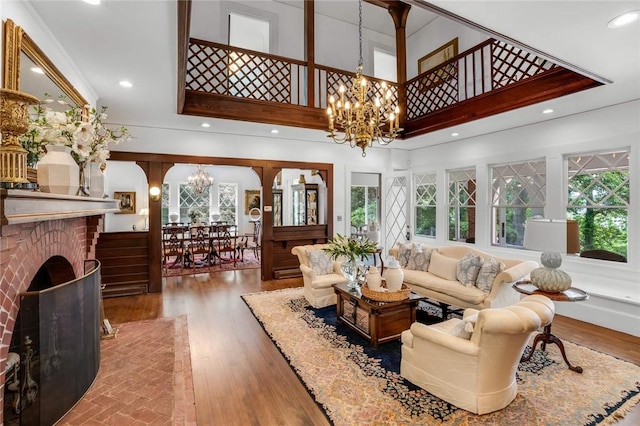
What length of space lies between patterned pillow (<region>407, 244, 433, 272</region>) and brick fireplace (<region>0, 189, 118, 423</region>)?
424cm

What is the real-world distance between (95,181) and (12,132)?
53.1 inches

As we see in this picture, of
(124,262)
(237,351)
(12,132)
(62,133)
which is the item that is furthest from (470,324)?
(124,262)

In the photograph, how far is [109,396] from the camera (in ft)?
7.45

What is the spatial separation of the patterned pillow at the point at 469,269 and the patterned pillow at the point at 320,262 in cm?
182

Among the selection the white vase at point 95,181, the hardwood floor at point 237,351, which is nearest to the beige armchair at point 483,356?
the hardwood floor at point 237,351

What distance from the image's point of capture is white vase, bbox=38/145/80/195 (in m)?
1.92

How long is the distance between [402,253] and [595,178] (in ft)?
9.39

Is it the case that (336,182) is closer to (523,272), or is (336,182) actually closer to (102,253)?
(523,272)

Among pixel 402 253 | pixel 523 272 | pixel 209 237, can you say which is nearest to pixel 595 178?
pixel 523 272

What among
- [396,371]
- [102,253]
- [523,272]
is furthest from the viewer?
[102,253]

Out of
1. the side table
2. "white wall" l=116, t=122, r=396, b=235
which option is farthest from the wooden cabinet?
the side table

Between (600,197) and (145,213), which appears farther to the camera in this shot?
(145,213)

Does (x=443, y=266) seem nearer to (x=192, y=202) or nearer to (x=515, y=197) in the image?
(x=515, y=197)

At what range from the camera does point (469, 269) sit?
3.96m
